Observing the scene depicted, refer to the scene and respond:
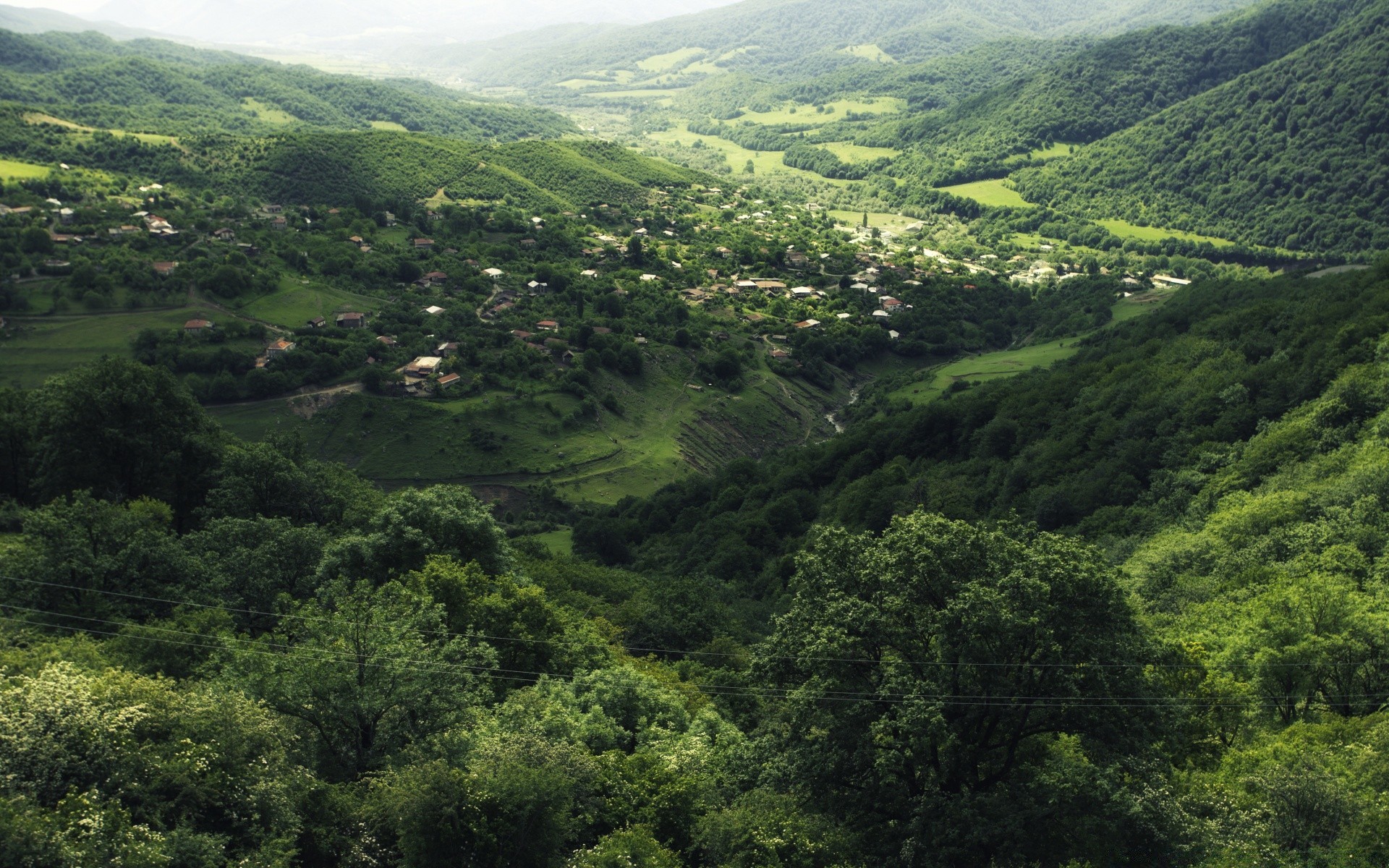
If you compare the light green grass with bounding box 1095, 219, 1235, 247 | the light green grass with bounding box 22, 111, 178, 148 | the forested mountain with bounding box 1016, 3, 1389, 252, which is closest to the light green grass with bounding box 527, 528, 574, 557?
→ the light green grass with bounding box 22, 111, 178, 148

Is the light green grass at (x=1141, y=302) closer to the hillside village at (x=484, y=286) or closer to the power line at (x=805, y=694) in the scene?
the hillside village at (x=484, y=286)

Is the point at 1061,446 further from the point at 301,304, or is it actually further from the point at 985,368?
the point at 301,304

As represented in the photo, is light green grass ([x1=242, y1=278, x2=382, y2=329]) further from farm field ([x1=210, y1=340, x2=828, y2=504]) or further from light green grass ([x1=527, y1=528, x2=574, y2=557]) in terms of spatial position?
light green grass ([x1=527, y1=528, x2=574, y2=557])

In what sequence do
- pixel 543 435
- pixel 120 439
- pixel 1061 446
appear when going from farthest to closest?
pixel 543 435 → pixel 1061 446 → pixel 120 439

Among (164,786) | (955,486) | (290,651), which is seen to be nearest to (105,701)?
(164,786)

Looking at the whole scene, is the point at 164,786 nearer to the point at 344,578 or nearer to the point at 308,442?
the point at 344,578

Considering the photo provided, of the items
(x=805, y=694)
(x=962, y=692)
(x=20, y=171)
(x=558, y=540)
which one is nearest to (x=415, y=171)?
(x=20, y=171)
